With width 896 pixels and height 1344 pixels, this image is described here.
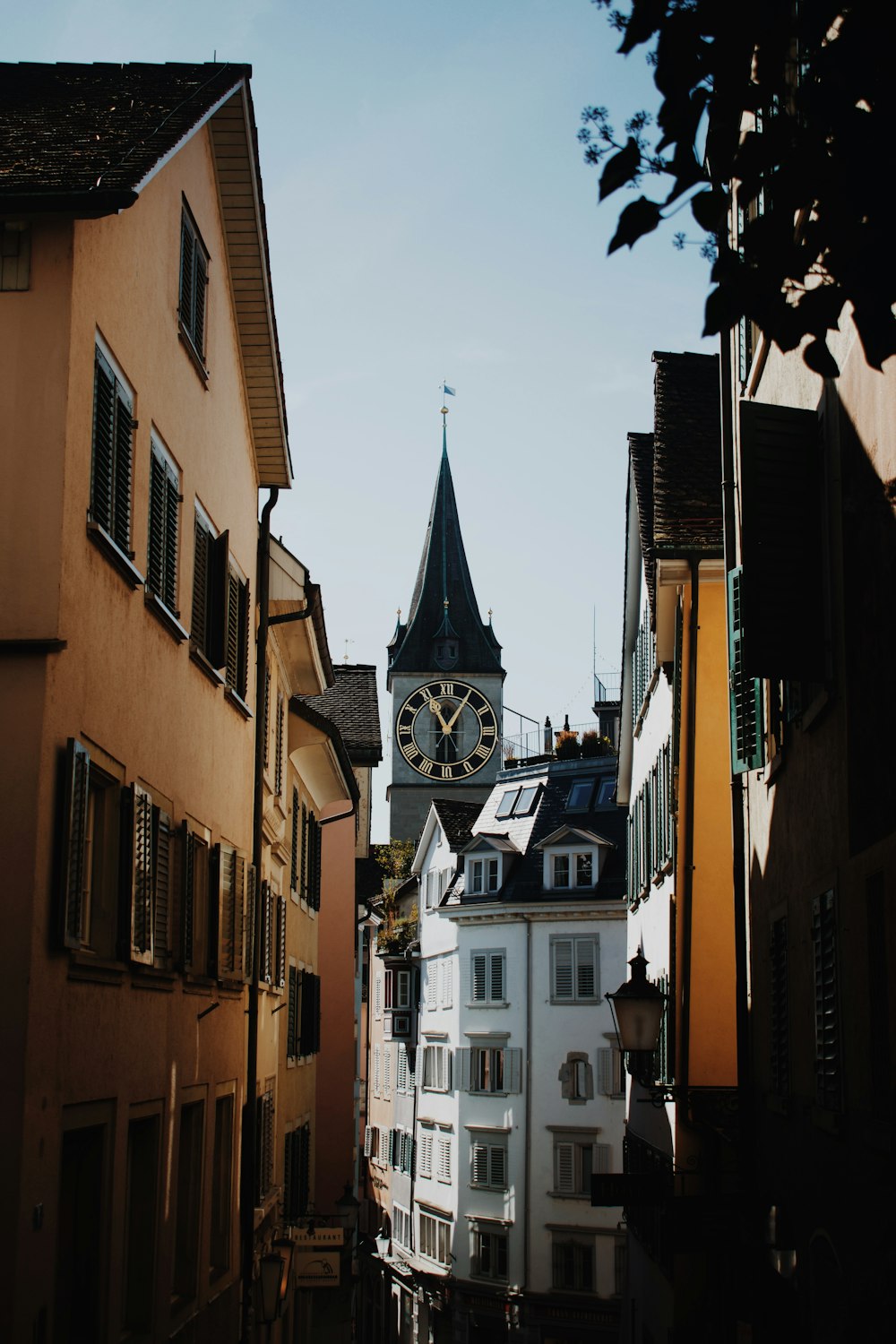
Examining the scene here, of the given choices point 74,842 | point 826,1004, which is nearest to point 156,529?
point 74,842

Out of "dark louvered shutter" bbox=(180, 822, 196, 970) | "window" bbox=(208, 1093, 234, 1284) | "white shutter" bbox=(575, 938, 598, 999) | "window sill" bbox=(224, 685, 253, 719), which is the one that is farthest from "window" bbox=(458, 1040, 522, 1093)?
"dark louvered shutter" bbox=(180, 822, 196, 970)

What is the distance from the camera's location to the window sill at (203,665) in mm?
13703

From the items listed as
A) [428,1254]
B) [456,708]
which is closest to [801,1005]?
[428,1254]

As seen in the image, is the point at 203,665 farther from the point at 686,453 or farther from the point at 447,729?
the point at 447,729

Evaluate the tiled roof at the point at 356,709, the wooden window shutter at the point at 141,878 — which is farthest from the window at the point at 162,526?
the tiled roof at the point at 356,709

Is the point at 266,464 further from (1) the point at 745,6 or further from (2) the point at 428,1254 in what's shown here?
(2) the point at 428,1254

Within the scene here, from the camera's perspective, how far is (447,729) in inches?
4075

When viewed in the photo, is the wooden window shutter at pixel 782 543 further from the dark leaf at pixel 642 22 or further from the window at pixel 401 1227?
the window at pixel 401 1227

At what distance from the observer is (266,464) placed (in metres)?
18.6

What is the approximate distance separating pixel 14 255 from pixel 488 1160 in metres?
37.5

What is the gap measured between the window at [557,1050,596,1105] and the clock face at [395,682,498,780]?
2363 inches

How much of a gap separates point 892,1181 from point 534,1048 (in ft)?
130

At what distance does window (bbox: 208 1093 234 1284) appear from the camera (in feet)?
50.7

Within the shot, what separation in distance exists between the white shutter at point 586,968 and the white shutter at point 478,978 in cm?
303
